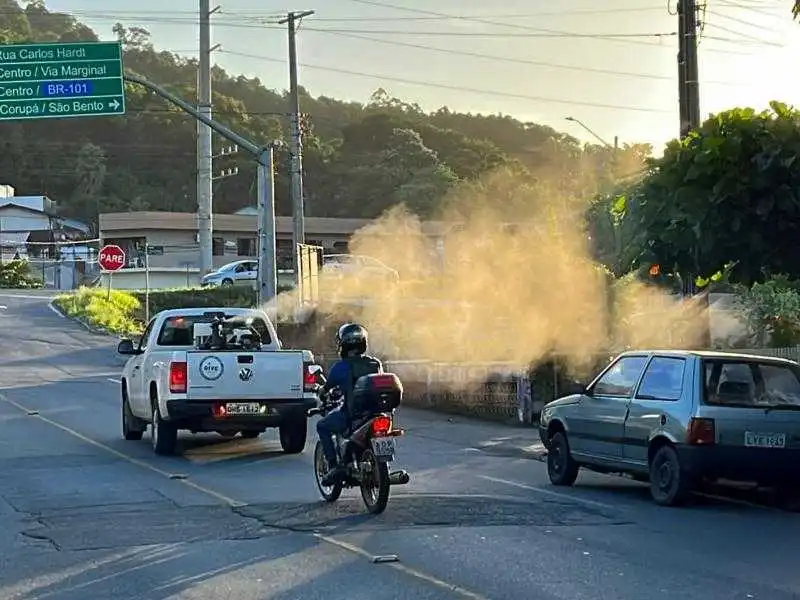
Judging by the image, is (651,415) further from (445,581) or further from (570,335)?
(570,335)

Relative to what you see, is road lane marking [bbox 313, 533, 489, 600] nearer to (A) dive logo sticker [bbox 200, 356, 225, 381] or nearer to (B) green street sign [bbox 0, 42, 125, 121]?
(A) dive logo sticker [bbox 200, 356, 225, 381]

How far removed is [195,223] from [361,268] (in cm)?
3635

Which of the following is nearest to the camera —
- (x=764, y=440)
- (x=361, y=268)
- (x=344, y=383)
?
(x=344, y=383)

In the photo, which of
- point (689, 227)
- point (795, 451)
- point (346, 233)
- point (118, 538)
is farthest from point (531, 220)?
point (346, 233)

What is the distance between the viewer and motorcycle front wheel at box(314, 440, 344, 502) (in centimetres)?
1208

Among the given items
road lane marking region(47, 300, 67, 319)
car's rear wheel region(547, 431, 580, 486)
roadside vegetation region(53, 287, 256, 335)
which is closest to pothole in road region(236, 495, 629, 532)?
car's rear wheel region(547, 431, 580, 486)

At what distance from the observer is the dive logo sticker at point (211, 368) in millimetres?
16234

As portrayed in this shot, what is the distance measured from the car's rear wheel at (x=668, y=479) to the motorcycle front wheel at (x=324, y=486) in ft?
10.3

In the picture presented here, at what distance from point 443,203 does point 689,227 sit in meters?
45.8

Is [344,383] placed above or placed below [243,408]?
above

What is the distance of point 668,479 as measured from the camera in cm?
1253

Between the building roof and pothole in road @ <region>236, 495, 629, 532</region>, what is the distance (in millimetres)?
59634

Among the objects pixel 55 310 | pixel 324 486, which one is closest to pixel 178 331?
pixel 324 486

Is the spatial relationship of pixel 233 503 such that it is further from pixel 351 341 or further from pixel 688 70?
pixel 688 70
